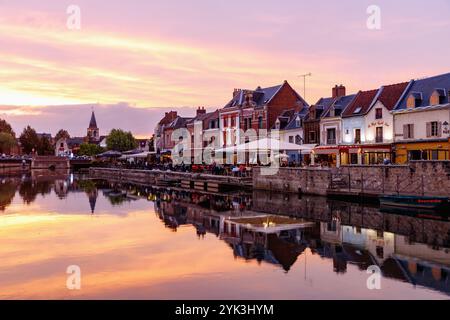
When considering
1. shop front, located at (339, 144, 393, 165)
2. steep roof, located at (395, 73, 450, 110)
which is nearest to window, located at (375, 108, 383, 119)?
steep roof, located at (395, 73, 450, 110)

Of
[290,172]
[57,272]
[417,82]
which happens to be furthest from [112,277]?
[417,82]

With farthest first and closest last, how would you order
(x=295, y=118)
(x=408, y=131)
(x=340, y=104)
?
(x=295, y=118) < (x=340, y=104) < (x=408, y=131)

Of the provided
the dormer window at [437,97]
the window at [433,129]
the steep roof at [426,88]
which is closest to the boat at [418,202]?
the window at [433,129]

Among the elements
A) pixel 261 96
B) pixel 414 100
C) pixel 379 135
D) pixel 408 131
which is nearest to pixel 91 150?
pixel 261 96

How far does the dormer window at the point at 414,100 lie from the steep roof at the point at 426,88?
9cm

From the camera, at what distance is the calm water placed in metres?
15.8

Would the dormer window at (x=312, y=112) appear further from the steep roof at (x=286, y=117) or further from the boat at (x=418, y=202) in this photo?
the boat at (x=418, y=202)

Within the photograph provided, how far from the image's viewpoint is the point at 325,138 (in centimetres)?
5659

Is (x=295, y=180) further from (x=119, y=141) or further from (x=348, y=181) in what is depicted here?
(x=119, y=141)

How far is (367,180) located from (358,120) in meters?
15.5

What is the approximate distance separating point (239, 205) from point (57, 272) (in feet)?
71.1

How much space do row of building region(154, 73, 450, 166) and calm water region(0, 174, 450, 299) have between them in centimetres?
1271

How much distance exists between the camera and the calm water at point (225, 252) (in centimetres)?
1584

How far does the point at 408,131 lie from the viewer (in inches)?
1800
